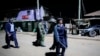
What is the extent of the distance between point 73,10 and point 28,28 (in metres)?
9.66

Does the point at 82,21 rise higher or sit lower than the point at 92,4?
lower

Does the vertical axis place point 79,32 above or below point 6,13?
below

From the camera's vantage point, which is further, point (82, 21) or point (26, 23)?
point (26, 23)

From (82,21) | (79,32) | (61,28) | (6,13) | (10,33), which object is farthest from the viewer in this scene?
(6,13)

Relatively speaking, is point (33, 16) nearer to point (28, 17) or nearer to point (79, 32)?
point (28, 17)

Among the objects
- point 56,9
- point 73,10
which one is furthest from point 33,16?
point 73,10

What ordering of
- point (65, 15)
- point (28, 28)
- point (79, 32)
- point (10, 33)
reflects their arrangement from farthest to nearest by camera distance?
point (65, 15)
point (28, 28)
point (79, 32)
point (10, 33)

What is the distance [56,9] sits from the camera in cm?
4000

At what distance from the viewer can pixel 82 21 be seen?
2988 cm

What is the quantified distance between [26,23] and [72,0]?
32.2ft

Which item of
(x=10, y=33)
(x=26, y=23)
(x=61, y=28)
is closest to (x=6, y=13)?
(x=26, y=23)

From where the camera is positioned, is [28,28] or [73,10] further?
[73,10]

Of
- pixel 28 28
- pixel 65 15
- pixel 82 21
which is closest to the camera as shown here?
pixel 82 21

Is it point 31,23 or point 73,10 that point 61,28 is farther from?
point 73,10
